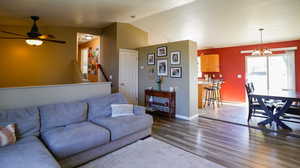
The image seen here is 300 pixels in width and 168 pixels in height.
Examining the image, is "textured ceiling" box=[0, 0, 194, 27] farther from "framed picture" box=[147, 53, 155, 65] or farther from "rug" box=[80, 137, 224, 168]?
"rug" box=[80, 137, 224, 168]

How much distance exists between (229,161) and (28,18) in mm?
5262

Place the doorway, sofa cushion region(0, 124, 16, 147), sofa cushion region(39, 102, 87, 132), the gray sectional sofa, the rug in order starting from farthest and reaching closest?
1. the doorway
2. sofa cushion region(39, 102, 87, 132)
3. the rug
4. sofa cushion region(0, 124, 16, 147)
5. the gray sectional sofa

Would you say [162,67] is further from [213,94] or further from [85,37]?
[85,37]

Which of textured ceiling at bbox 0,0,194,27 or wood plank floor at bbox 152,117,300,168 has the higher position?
textured ceiling at bbox 0,0,194,27

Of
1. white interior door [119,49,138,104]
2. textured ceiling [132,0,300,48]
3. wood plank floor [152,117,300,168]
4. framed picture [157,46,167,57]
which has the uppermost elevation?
textured ceiling [132,0,300,48]

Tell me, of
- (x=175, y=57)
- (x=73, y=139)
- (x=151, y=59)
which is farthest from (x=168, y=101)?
(x=73, y=139)

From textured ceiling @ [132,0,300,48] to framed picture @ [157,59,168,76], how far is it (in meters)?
1.21

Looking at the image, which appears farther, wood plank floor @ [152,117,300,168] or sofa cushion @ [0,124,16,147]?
wood plank floor @ [152,117,300,168]

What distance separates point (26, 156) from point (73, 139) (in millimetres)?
516

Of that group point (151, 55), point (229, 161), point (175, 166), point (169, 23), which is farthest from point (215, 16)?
point (175, 166)

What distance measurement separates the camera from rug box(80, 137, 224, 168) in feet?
6.81

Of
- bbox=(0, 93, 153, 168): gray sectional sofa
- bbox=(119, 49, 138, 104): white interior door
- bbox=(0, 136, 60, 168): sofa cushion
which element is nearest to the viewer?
bbox=(0, 136, 60, 168): sofa cushion

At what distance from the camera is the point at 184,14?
411 cm

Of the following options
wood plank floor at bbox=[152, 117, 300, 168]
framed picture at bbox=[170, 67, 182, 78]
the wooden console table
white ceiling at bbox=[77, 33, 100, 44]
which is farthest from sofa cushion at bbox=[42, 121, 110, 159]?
white ceiling at bbox=[77, 33, 100, 44]
